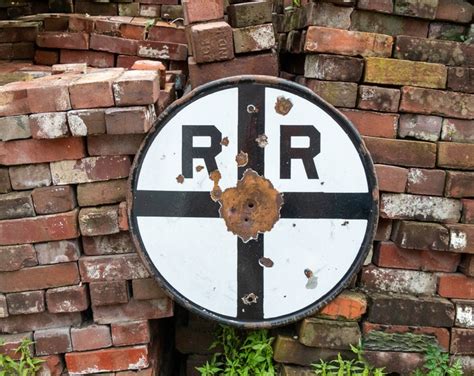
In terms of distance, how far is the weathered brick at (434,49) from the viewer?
2080 mm

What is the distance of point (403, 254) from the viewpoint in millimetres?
2236

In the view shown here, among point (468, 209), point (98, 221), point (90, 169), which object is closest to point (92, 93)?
point (90, 169)

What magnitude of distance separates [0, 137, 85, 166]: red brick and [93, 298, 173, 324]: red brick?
72 cm

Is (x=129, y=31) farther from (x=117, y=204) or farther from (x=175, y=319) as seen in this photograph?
(x=175, y=319)

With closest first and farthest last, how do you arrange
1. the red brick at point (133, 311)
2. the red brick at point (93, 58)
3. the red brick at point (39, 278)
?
the red brick at point (39, 278)
the red brick at point (133, 311)
the red brick at point (93, 58)

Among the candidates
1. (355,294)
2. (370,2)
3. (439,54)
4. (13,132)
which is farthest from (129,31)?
(355,294)

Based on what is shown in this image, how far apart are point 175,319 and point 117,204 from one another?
2.89 feet

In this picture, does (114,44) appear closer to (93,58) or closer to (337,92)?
(93,58)

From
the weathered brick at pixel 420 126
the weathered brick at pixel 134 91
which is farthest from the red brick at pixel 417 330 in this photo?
the weathered brick at pixel 134 91

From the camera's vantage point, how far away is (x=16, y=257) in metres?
2.12

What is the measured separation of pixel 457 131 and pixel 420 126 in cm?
16

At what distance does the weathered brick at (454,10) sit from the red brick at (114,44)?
1.77 metres

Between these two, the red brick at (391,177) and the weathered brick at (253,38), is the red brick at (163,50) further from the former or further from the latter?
the red brick at (391,177)

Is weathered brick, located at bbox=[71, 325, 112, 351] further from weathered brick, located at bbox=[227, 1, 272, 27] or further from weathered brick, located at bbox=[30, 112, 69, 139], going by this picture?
weathered brick, located at bbox=[227, 1, 272, 27]
